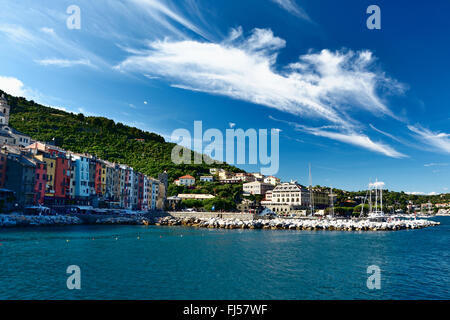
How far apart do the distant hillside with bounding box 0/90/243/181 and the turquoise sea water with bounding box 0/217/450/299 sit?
88696mm

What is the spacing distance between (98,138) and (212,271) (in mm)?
127508

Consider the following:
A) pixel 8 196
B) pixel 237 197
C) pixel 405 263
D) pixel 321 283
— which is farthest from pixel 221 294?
pixel 237 197

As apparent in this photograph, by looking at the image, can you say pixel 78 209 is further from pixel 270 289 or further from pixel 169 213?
pixel 270 289

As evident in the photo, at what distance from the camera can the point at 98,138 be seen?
451ft

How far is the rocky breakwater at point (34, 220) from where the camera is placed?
4826cm

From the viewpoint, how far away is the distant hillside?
11912 cm

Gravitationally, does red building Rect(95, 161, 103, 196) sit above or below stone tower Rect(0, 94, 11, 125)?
below

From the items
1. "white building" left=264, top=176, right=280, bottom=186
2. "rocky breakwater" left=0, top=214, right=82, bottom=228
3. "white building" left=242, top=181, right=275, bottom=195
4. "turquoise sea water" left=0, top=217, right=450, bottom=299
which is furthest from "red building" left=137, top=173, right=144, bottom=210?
"white building" left=264, top=176, right=280, bottom=186

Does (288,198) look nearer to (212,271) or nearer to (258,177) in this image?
(258,177)

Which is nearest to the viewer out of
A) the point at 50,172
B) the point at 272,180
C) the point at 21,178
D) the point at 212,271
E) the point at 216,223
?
the point at 212,271

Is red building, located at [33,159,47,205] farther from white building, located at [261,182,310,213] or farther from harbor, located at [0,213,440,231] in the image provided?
white building, located at [261,182,310,213]

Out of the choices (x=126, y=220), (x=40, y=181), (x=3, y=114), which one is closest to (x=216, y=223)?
(x=126, y=220)

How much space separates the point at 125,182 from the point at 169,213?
14906mm
